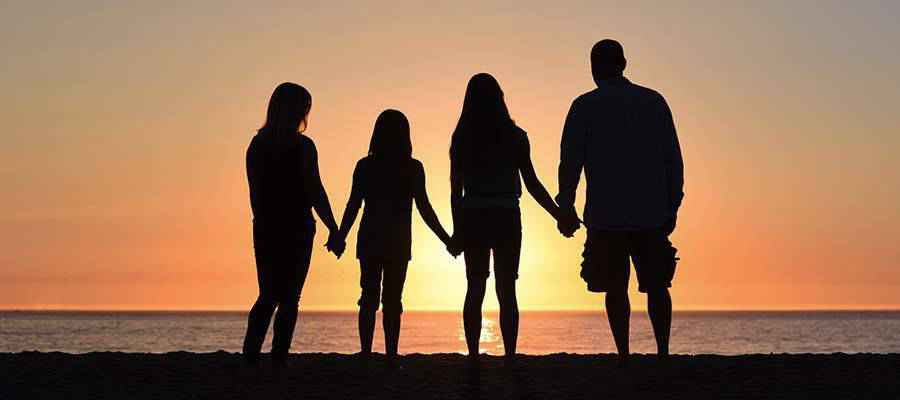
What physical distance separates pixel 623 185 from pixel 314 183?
2.47m

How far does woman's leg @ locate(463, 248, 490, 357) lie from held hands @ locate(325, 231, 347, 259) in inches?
46.4

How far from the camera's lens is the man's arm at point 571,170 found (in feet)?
34.6

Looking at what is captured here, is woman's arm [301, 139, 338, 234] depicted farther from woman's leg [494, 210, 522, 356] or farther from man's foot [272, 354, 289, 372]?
woman's leg [494, 210, 522, 356]

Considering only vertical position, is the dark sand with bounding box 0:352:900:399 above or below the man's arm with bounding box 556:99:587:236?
below

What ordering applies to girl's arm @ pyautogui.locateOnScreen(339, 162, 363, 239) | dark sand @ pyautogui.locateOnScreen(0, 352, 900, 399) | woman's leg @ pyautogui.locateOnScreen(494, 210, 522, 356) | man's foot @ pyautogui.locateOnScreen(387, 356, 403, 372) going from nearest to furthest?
dark sand @ pyautogui.locateOnScreen(0, 352, 900, 399) < woman's leg @ pyautogui.locateOnScreen(494, 210, 522, 356) < man's foot @ pyautogui.locateOnScreen(387, 356, 403, 372) < girl's arm @ pyautogui.locateOnScreen(339, 162, 363, 239)

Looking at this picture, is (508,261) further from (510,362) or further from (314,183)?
(314,183)

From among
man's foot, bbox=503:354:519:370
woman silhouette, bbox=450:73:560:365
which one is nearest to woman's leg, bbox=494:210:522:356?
woman silhouette, bbox=450:73:560:365

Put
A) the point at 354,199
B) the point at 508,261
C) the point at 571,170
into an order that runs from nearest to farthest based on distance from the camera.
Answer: the point at 508,261 < the point at 571,170 < the point at 354,199

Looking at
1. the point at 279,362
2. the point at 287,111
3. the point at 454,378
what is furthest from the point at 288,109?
the point at 454,378

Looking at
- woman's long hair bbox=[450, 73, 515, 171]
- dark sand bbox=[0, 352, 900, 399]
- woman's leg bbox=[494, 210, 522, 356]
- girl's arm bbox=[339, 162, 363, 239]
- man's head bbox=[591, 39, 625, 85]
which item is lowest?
dark sand bbox=[0, 352, 900, 399]

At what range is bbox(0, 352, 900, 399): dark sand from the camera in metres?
9.90

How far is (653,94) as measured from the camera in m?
10.7

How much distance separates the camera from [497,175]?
1048 cm

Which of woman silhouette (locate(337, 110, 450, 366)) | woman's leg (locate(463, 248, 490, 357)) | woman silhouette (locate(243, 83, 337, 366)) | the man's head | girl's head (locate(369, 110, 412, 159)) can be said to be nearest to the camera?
woman's leg (locate(463, 248, 490, 357))
